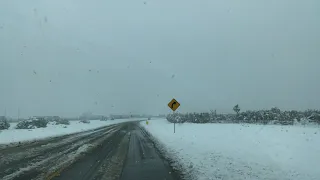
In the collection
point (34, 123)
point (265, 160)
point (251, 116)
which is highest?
point (251, 116)

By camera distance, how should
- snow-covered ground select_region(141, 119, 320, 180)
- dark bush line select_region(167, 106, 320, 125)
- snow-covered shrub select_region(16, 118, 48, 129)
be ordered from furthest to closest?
1. snow-covered shrub select_region(16, 118, 48, 129)
2. dark bush line select_region(167, 106, 320, 125)
3. snow-covered ground select_region(141, 119, 320, 180)

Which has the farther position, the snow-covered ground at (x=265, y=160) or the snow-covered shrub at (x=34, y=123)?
the snow-covered shrub at (x=34, y=123)

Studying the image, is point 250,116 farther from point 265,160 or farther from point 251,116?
point 265,160

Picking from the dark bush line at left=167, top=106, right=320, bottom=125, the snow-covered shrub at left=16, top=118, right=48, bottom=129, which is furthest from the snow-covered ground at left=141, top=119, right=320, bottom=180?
the snow-covered shrub at left=16, top=118, right=48, bottom=129

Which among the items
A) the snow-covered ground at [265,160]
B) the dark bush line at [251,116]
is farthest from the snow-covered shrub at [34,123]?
the snow-covered ground at [265,160]

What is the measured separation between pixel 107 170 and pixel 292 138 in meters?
9.17

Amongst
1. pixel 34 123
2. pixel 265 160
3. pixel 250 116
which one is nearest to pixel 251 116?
pixel 250 116

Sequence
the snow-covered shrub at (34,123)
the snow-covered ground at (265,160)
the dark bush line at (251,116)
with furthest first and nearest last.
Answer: the snow-covered shrub at (34,123)
the dark bush line at (251,116)
the snow-covered ground at (265,160)

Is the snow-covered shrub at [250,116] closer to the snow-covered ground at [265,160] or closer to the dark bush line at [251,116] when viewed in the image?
the dark bush line at [251,116]

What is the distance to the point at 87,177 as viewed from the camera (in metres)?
9.09

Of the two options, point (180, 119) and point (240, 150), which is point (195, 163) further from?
point (180, 119)

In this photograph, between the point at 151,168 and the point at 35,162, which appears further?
the point at 35,162

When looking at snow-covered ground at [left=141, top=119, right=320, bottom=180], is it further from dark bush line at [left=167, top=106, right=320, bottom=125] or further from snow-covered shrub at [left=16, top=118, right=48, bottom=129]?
snow-covered shrub at [left=16, top=118, right=48, bottom=129]

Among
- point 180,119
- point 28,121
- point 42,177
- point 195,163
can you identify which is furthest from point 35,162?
point 180,119
